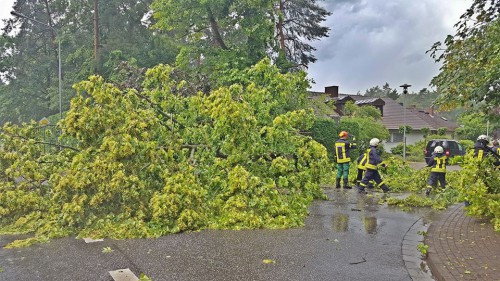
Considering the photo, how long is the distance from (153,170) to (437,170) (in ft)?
26.1

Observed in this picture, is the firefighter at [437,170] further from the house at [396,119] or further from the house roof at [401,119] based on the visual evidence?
the house roof at [401,119]

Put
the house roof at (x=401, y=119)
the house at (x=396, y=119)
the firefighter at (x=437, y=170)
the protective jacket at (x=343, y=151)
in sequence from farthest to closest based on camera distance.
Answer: the house roof at (x=401, y=119)
the house at (x=396, y=119)
the protective jacket at (x=343, y=151)
the firefighter at (x=437, y=170)

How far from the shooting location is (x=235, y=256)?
6164 millimetres

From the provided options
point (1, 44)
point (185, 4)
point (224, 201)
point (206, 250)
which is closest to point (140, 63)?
point (185, 4)

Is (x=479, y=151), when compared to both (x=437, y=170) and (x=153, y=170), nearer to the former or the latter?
(x=437, y=170)

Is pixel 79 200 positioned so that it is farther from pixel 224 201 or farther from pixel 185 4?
pixel 185 4

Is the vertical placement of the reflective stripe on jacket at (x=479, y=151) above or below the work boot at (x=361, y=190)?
above

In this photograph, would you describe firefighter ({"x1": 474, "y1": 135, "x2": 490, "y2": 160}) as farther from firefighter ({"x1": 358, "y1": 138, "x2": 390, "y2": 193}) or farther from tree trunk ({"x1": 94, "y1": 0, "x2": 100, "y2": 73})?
tree trunk ({"x1": 94, "y1": 0, "x2": 100, "y2": 73})

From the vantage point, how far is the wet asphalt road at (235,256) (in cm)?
542

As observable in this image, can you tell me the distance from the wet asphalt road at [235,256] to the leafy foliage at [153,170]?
46cm

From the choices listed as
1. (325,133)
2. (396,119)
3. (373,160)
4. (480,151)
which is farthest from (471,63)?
(396,119)

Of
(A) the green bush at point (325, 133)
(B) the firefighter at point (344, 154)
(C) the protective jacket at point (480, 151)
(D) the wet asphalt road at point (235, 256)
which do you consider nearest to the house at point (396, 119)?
(A) the green bush at point (325, 133)

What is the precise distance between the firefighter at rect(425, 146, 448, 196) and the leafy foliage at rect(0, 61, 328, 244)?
429cm

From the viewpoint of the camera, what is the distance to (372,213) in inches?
371
